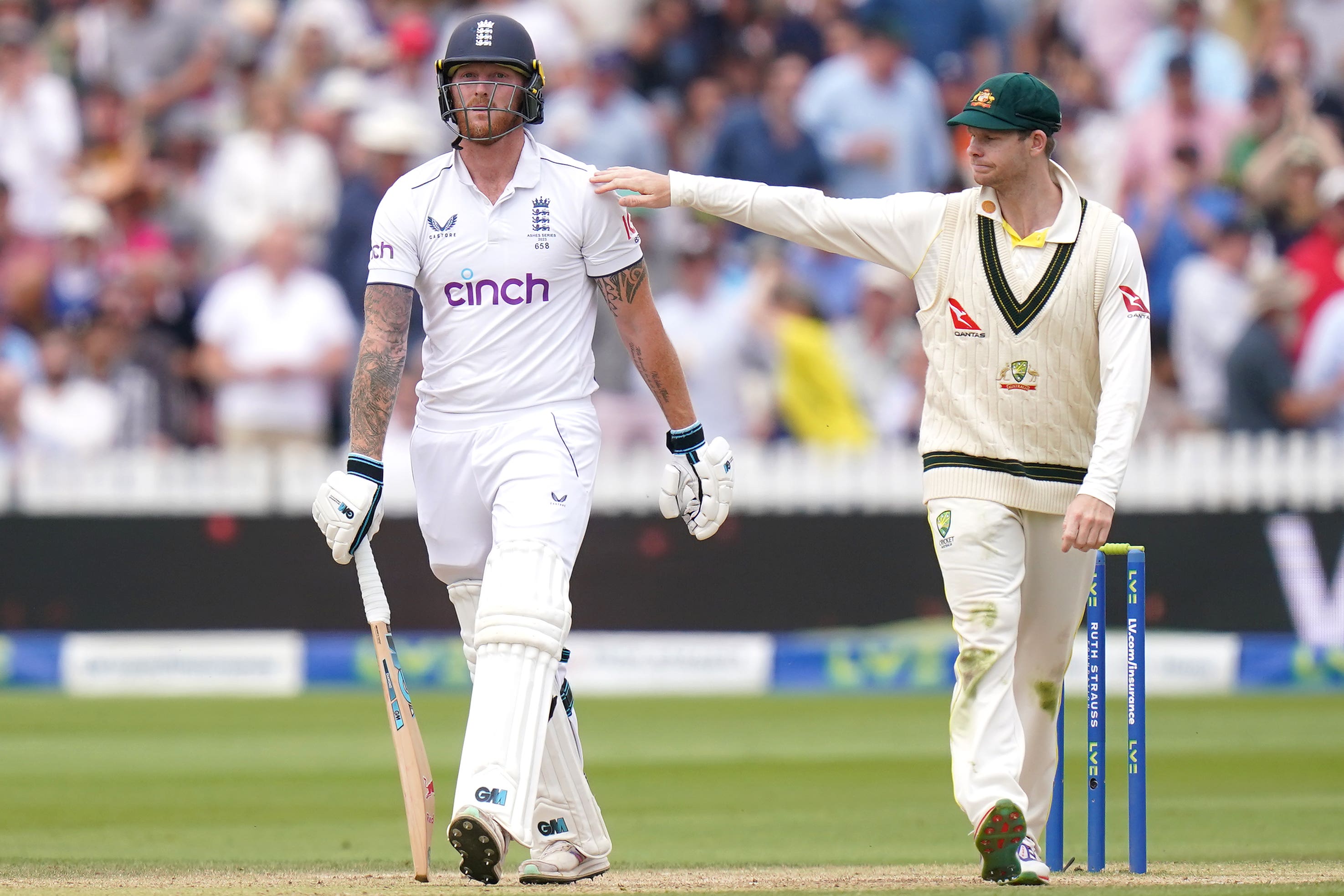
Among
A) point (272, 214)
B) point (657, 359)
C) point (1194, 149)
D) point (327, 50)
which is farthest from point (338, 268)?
point (657, 359)

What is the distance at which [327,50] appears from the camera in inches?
486

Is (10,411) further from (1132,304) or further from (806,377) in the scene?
(1132,304)

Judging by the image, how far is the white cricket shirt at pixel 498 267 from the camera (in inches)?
185

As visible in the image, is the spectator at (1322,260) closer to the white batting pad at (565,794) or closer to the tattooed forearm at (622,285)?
the tattooed forearm at (622,285)

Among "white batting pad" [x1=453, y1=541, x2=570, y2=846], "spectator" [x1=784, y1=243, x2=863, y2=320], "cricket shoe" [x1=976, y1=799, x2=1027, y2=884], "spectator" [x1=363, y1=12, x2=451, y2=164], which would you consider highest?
"spectator" [x1=363, y1=12, x2=451, y2=164]

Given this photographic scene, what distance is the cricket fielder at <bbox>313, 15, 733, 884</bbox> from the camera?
15.3ft

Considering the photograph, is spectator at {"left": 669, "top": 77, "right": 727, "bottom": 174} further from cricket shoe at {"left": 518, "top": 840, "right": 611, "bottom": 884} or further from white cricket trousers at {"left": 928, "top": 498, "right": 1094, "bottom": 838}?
cricket shoe at {"left": 518, "top": 840, "right": 611, "bottom": 884}

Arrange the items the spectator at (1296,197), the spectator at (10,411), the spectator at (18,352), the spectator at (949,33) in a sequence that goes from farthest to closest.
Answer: the spectator at (949,33), the spectator at (1296,197), the spectator at (18,352), the spectator at (10,411)

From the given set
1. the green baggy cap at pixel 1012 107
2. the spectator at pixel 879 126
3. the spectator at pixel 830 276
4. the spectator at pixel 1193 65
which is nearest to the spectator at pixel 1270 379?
the spectator at pixel 1193 65

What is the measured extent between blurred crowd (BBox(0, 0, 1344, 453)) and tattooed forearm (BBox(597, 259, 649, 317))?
535 cm

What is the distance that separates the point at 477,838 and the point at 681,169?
8.26 metres

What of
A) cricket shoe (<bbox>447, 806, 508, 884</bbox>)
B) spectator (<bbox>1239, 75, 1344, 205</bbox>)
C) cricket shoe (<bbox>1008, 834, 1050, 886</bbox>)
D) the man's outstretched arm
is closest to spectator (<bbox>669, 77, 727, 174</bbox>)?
spectator (<bbox>1239, 75, 1344, 205</bbox>)

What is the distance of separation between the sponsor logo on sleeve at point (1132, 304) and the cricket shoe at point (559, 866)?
5.78 ft

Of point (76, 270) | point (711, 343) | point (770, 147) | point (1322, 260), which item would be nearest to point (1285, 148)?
point (1322, 260)
